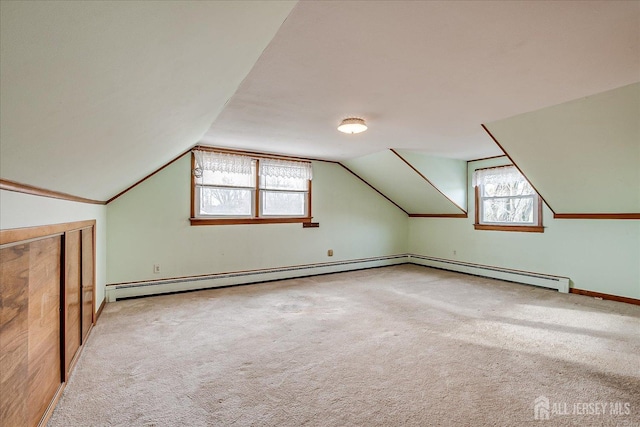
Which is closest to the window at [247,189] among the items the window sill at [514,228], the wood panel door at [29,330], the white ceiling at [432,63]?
the white ceiling at [432,63]

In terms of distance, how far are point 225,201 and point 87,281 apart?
2.19m

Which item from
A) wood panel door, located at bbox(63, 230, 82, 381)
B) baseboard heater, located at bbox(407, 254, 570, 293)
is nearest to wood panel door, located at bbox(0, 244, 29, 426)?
wood panel door, located at bbox(63, 230, 82, 381)

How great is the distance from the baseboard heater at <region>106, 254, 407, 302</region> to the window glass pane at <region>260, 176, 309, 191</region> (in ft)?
4.31

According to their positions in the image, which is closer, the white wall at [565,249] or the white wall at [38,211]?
the white wall at [38,211]

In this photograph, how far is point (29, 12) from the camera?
1.87 feet

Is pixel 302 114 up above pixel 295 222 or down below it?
above

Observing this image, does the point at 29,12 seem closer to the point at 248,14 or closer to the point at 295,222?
the point at 248,14

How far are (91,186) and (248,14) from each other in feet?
6.19

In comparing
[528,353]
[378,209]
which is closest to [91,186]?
[528,353]

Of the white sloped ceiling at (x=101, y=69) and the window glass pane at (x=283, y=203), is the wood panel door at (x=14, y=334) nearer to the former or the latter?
the white sloped ceiling at (x=101, y=69)

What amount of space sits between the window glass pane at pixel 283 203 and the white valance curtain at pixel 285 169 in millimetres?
293

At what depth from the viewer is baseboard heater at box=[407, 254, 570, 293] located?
4379 mm

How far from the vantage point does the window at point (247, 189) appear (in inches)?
175

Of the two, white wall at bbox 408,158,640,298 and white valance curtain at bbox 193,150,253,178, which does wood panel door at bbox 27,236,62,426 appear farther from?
white wall at bbox 408,158,640,298
